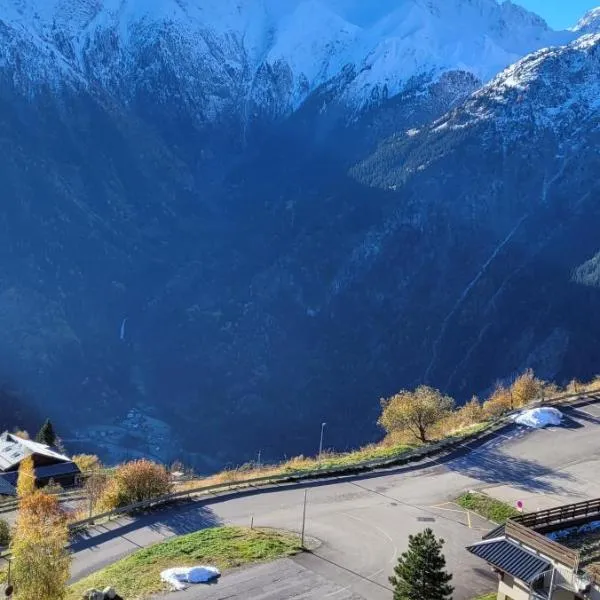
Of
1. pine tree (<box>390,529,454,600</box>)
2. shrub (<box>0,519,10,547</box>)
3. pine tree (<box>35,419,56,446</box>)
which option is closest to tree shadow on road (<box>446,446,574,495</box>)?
pine tree (<box>390,529,454,600</box>)

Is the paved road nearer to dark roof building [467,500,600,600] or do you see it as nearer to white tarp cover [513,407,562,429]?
white tarp cover [513,407,562,429]

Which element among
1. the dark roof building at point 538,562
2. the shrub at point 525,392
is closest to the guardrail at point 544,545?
the dark roof building at point 538,562

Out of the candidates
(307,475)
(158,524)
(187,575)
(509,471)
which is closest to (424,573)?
(187,575)

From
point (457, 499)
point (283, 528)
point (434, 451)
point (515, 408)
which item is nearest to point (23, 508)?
point (283, 528)

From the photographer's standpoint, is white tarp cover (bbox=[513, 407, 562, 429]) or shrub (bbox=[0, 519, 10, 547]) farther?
white tarp cover (bbox=[513, 407, 562, 429])

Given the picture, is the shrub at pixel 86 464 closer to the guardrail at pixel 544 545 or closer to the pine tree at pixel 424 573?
the guardrail at pixel 544 545
